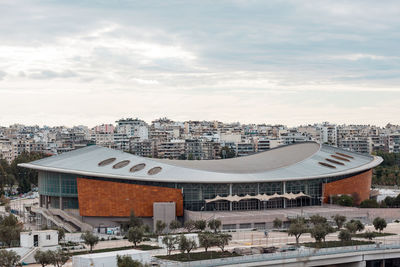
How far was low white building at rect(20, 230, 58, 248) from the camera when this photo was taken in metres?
42.8

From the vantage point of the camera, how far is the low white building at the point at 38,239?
140 ft

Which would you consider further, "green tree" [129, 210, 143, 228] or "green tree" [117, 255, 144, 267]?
"green tree" [129, 210, 143, 228]

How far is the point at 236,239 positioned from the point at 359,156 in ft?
86.0

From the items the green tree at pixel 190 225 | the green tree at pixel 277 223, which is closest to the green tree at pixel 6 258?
the green tree at pixel 190 225

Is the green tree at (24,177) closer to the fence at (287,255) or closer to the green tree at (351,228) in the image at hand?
the green tree at (351,228)

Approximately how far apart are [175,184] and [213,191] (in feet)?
10.5

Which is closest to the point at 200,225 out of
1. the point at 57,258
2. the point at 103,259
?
the point at 103,259

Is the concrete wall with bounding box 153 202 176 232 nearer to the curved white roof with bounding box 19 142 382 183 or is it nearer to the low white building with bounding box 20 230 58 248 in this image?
the curved white roof with bounding box 19 142 382 183

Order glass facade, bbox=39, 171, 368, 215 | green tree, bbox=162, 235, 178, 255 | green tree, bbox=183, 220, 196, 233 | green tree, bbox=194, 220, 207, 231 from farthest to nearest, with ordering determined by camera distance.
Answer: glass facade, bbox=39, 171, 368, 215, green tree, bbox=183, 220, 196, 233, green tree, bbox=194, 220, 207, 231, green tree, bbox=162, 235, 178, 255

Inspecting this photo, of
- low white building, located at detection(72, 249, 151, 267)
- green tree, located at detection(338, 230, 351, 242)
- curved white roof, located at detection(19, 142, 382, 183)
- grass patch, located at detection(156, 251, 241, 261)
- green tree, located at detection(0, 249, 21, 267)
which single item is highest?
curved white roof, located at detection(19, 142, 382, 183)

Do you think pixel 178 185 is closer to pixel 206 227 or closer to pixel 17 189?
pixel 206 227

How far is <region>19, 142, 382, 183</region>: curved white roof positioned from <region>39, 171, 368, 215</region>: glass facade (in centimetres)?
70

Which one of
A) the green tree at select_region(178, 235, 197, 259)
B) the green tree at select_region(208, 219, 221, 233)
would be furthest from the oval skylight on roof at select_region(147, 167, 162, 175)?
the green tree at select_region(178, 235, 197, 259)

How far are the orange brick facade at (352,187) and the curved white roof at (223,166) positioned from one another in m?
1.03
